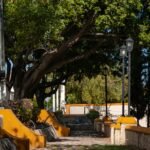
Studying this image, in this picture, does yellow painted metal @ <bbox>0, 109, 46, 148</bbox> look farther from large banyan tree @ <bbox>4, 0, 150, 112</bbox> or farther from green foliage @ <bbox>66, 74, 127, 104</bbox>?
green foliage @ <bbox>66, 74, 127, 104</bbox>

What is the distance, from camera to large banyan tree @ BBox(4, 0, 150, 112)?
983 inches

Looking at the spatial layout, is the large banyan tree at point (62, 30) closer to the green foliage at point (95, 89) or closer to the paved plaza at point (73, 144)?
the paved plaza at point (73, 144)

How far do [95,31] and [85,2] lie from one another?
11.2 feet

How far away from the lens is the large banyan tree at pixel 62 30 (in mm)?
24969

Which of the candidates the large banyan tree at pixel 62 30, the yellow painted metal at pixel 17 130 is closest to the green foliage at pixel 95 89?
the large banyan tree at pixel 62 30

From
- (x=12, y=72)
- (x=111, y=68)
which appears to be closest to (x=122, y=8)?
(x=12, y=72)

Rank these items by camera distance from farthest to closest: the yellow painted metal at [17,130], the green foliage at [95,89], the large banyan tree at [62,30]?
the green foliage at [95,89] → the large banyan tree at [62,30] → the yellow painted metal at [17,130]

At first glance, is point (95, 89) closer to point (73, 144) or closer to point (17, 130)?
point (73, 144)

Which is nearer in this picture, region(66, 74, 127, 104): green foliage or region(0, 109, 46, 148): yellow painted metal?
region(0, 109, 46, 148): yellow painted metal

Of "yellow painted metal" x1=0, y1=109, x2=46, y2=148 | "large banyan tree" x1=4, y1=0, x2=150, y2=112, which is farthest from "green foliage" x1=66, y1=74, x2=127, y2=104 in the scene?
"yellow painted metal" x1=0, y1=109, x2=46, y2=148

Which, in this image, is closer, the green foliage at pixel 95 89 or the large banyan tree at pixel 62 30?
the large banyan tree at pixel 62 30

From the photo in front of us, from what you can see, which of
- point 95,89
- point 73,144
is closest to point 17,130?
point 73,144

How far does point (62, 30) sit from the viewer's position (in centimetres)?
2756

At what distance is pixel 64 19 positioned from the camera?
26.4m
